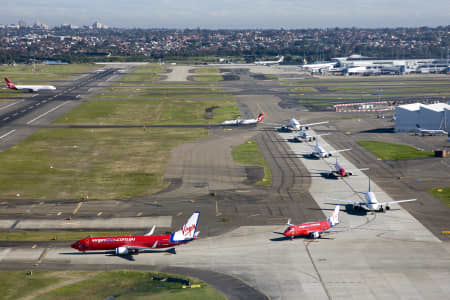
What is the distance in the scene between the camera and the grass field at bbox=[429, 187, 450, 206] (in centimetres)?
8740

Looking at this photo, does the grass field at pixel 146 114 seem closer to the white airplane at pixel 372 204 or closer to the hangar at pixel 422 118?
the hangar at pixel 422 118

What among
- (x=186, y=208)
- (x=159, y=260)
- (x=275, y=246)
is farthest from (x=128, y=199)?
(x=275, y=246)

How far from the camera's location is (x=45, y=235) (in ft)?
241

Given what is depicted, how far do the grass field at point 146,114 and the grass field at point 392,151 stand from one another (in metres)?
53.7

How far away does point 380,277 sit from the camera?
6003cm

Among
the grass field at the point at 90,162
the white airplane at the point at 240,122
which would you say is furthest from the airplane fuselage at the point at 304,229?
the white airplane at the point at 240,122

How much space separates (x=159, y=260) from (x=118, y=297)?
10476mm

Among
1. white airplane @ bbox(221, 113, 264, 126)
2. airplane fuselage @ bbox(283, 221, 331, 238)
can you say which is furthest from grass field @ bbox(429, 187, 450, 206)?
white airplane @ bbox(221, 113, 264, 126)

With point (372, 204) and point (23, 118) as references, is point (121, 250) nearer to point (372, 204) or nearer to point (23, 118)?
point (372, 204)

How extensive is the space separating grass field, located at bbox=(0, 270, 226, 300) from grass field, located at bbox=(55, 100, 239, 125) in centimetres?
10552

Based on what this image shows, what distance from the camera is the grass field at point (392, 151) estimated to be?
11819 cm

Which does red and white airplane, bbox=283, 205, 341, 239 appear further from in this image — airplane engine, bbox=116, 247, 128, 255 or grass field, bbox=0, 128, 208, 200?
grass field, bbox=0, 128, 208, 200

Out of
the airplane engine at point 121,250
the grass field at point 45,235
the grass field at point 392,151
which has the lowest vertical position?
the grass field at point 45,235

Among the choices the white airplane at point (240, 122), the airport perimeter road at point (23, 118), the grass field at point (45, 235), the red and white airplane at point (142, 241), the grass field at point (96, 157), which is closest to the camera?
the red and white airplane at point (142, 241)
